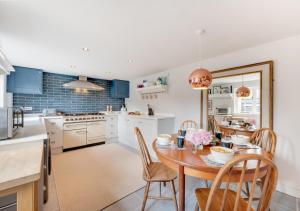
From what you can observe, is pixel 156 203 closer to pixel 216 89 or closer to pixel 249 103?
pixel 249 103

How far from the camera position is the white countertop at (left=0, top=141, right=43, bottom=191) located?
73cm

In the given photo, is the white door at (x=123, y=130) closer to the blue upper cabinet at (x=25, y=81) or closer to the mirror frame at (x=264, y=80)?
the blue upper cabinet at (x=25, y=81)

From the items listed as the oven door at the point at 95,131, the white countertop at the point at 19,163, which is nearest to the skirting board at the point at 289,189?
the white countertop at the point at 19,163

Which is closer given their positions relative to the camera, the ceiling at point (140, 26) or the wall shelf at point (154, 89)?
the ceiling at point (140, 26)

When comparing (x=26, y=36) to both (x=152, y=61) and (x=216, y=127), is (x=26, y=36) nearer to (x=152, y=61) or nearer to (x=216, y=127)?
(x=152, y=61)

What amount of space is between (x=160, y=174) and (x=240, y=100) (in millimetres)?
1865

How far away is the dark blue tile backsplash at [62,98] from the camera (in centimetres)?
363

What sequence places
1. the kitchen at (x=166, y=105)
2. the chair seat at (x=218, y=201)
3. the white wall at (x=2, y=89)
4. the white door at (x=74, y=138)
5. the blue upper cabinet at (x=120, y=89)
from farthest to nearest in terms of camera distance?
the blue upper cabinet at (x=120, y=89), the white door at (x=74, y=138), the white wall at (x=2, y=89), the kitchen at (x=166, y=105), the chair seat at (x=218, y=201)

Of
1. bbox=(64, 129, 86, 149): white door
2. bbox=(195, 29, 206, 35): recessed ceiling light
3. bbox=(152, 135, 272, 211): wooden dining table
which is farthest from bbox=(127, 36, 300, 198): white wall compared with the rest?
bbox=(64, 129, 86, 149): white door

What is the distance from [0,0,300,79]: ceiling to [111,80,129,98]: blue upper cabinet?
2.20m

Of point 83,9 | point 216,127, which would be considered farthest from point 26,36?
point 216,127

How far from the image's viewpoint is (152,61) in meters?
2.96

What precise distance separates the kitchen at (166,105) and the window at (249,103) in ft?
0.05

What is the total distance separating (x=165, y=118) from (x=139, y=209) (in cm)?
197
